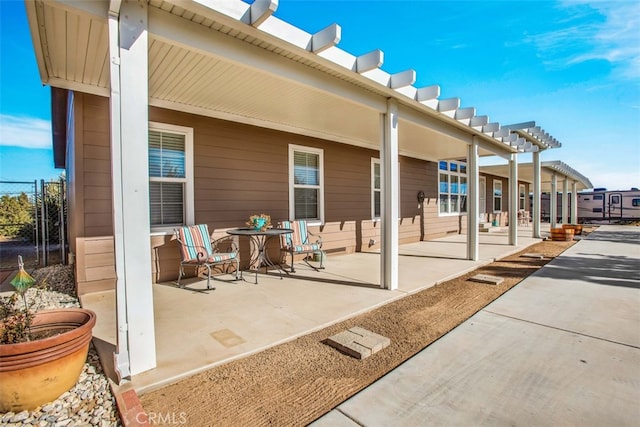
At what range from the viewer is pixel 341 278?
470 centimetres

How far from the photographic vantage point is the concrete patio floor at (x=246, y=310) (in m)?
2.30

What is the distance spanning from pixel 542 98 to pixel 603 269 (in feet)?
15.6

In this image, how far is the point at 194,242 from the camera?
4.32 meters

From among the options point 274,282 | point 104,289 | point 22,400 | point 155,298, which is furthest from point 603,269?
point 104,289

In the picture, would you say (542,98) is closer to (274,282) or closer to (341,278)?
(341,278)

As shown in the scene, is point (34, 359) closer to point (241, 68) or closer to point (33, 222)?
point (241, 68)

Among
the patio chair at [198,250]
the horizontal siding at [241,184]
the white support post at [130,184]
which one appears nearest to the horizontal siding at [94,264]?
the horizontal siding at [241,184]

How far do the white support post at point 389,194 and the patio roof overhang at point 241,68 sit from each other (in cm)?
19

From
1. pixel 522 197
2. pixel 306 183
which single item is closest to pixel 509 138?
pixel 306 183

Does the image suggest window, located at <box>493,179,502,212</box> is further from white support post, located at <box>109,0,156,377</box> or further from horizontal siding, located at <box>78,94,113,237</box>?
white support post, located at <box>109,0,156,377</box>

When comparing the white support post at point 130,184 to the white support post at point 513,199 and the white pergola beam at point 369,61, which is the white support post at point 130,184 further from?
the white support post at point 513,199

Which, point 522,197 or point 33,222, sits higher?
point 522,197

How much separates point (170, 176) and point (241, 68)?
7.09 ft

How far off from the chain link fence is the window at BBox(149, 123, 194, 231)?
3.31 metres
